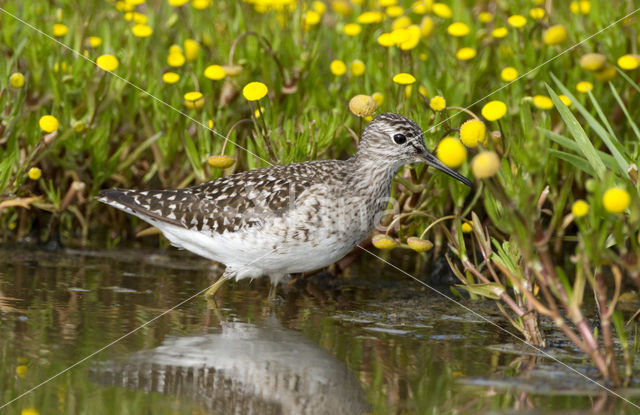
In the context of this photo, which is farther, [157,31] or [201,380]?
[157,31]

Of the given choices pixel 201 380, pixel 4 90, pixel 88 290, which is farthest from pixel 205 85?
pixel 201 380

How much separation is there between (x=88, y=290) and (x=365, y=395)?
268 centimetres

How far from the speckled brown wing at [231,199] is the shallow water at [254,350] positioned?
0.55 m

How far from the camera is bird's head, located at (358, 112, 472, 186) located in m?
6.38

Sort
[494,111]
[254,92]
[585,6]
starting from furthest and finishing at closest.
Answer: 1. [585,6]
2. [254,92]
3. [494,111]

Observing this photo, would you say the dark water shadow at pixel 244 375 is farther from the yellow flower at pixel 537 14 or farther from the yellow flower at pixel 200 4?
the yellow flower at pixel 200 4

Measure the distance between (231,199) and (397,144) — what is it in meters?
1.20

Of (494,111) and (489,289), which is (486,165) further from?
(494,111)

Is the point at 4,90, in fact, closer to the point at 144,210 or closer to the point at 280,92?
Answer: the point at 144,210

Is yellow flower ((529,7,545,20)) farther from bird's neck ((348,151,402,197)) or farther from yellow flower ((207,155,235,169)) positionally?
yellow flower ((207,155,235,169))

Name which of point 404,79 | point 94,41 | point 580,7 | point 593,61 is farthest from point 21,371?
point 580,7

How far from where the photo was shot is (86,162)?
7.78m

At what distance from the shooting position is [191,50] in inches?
332

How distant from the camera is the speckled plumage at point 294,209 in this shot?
6.25m
